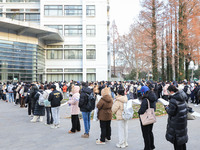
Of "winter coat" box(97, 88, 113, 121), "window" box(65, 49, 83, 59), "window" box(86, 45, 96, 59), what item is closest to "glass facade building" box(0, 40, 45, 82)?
"window" box(65, 49, 83, 59)

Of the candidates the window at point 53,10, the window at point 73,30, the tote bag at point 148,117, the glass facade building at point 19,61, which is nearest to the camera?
the tote bag at point 148,117

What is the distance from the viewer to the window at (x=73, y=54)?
41406 mm

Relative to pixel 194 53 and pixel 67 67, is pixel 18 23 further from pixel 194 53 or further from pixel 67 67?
pixel 194 53

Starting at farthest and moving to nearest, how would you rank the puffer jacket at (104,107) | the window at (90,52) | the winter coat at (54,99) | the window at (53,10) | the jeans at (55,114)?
the window at (90,52)
the window at (53,10)
the jeans at (55,114)
the winter coat at (54,99)
the puffer jacket at (104,107)

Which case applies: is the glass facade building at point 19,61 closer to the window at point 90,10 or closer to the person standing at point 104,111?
the window at point 90,10

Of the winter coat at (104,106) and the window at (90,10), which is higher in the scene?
the window at (90,10)

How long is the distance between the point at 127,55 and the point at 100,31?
1358 cm

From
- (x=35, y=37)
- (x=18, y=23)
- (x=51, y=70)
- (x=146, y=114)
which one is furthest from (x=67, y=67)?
(x=146, y=114)

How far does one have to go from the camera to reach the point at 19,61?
30469 millimetres

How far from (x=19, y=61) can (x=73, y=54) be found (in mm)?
12944

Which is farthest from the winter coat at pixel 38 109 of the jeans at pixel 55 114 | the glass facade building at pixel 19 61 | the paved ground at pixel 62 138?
the glass facade building at pixel 19 61

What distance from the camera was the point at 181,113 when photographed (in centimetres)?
484

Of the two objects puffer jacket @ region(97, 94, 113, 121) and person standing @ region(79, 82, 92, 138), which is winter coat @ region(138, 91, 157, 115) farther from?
person standing @ region(79, 82, 92, 138)

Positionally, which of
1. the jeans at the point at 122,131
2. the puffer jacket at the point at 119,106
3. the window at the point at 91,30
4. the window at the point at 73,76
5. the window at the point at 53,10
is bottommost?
the jeans at the point at 122,131
